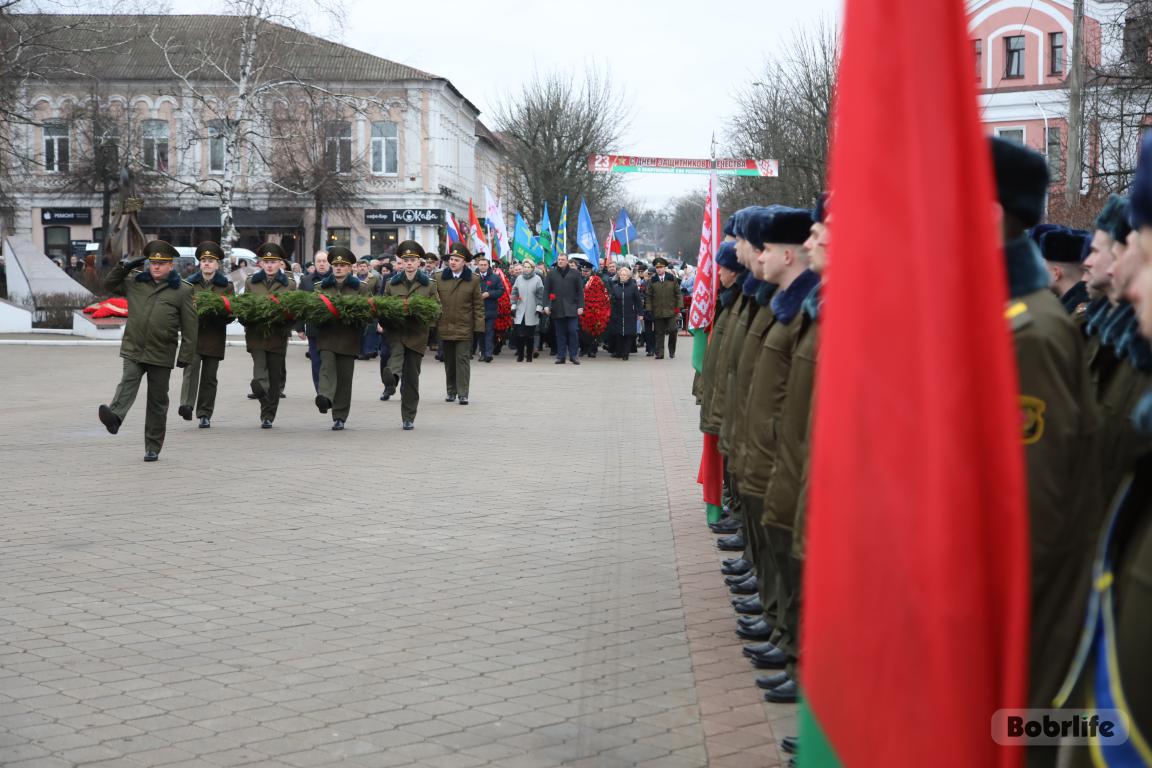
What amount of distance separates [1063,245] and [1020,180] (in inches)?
144

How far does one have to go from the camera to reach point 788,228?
5.91 meters

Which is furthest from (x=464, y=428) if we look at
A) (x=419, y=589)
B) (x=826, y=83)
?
(x=826, y=83)

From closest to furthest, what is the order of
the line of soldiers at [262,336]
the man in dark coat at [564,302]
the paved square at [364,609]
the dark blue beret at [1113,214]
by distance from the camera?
the dark blue beret at [1113,214] → the paved square at [364,609] → the line of soldiers at [262,336] → the man in dark coat at [564,302]

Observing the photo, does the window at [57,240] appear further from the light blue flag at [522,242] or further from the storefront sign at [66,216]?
the light blue flag at [522,242]

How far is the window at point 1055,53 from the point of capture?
60812 millimetres

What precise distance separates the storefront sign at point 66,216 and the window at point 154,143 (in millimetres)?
6551

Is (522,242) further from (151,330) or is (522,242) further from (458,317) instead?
(151,330)

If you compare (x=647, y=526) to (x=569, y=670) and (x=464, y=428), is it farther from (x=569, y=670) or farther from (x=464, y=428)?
(x=464, y=428)

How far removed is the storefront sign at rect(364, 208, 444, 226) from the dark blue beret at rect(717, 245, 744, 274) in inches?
2343

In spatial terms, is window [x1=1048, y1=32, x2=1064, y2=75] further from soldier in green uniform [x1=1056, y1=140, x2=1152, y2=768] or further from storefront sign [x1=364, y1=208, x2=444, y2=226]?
soldier in green uniform [x1=1056, y1=140, x2=1152, y2=768]

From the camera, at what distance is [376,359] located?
27.1 metres

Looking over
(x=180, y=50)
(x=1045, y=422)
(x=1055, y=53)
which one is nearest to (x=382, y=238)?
(x=180, y=50)

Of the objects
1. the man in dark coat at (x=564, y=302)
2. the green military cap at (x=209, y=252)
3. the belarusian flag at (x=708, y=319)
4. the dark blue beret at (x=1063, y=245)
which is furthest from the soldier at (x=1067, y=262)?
the man in dark coat at (x=564, y=302)

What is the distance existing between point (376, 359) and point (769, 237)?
2168cm
